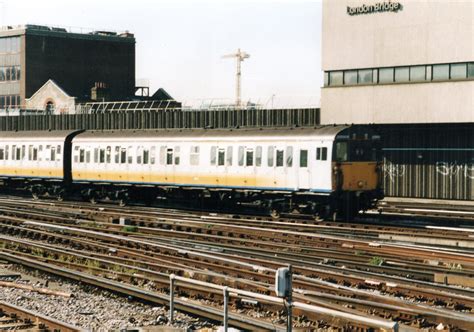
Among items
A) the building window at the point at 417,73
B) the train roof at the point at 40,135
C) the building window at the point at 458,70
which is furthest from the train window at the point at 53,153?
the building window at the point at 458,70

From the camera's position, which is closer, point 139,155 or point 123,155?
point 139,155

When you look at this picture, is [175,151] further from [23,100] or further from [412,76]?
[23,100]

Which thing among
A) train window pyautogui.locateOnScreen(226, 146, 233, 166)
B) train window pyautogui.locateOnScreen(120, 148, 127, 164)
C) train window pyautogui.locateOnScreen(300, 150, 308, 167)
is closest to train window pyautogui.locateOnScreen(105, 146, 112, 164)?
train window pyautogui.locateOnScreen(120, 148, 127, 164)

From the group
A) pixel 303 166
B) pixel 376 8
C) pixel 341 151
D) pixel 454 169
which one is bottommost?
pixel 454 169

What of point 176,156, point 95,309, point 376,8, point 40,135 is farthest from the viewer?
point 40,135

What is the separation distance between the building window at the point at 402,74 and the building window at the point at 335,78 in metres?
3.21

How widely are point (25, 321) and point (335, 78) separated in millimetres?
31146

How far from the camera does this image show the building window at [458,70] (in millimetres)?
40094

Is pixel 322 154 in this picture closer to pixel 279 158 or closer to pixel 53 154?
pixel 279 158

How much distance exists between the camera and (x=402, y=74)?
4238 centimetres

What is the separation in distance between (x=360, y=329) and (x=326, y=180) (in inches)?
655

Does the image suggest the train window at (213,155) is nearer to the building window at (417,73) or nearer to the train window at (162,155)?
the train window at (162,155)

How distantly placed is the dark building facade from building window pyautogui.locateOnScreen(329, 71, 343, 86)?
1662 inches

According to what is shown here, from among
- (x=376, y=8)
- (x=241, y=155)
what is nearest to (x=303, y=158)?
(x=241, y=155)
